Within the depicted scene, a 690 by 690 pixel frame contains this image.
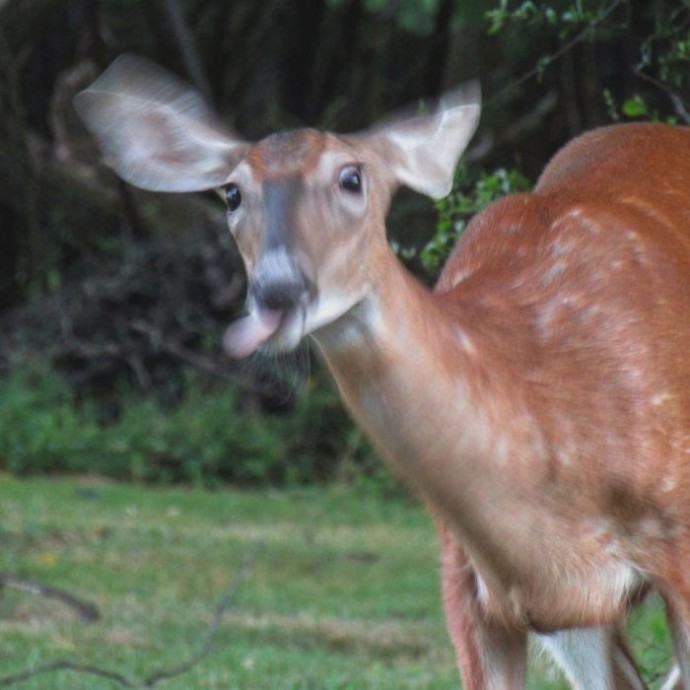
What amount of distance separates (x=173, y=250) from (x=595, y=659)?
8803 mm

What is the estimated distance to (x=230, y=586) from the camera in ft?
29.0

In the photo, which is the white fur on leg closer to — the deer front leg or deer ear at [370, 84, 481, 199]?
the deer front leg

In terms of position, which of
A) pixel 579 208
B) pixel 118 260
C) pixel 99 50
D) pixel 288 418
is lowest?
pixel 288 418

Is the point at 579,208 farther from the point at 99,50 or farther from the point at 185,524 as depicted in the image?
the point at 99,50

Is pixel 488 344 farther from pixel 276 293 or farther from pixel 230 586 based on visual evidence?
pixel 230 586

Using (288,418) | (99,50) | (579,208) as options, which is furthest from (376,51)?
(579,208)

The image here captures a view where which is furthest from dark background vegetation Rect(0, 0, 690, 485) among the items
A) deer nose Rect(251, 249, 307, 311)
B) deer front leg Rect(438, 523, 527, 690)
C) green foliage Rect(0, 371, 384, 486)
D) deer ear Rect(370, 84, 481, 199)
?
deer nose Rect(251, 249, 307, 311)

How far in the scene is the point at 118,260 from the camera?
45.5 feet

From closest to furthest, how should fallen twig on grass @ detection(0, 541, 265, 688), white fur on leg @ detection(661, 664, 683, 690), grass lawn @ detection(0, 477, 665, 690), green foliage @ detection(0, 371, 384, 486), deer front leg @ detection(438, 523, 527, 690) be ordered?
deer front leg @ detection(438, 523, 527, 690), white fur on leg @ detection(661, 664, 683, 690), fallen twig on grass @ detection(0, 541, 265, 688), grass lawn @ detection(0, 477, 665, 690), green foliage @ detection(0, 371, 384, 486)

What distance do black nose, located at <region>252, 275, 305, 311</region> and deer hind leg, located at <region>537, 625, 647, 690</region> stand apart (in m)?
1.56

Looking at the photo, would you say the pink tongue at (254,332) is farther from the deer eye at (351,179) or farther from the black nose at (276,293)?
the deer eye at (351,179)

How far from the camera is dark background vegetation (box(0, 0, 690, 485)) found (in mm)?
12555

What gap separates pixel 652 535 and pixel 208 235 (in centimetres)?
943

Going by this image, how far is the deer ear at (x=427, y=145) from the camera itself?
430 centimetres
